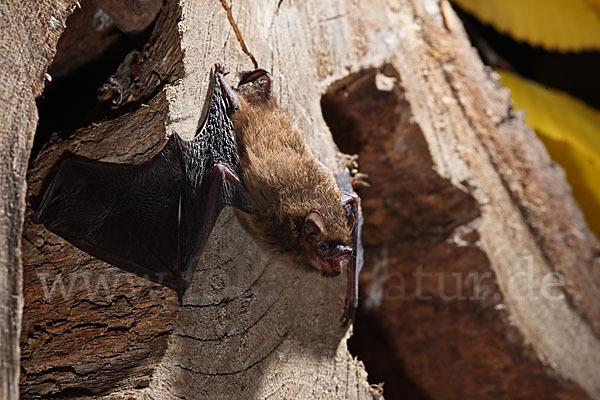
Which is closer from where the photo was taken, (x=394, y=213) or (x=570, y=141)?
(x=394, y=213)

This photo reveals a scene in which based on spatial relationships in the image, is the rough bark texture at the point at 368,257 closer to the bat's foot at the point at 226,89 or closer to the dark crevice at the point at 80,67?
the bat's foot at the point at 226,89

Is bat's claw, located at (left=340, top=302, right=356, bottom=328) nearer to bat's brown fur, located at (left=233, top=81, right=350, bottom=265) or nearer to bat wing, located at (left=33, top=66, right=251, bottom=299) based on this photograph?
bat's brown fur, located at (left=233, top=81, right=350, bottom=265)

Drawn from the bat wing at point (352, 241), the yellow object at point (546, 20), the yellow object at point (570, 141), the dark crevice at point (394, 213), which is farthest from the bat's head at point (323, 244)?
the yellow object at point (546, 20)

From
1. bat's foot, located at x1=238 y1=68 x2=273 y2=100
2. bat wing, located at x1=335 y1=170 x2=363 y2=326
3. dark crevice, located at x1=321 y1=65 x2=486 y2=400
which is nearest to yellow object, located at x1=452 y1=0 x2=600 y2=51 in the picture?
dark crevice, located at x1=321 y1=65 x2=486 y2=400

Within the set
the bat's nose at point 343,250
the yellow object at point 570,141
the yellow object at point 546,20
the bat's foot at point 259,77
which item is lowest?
the yellow object at point 570,141

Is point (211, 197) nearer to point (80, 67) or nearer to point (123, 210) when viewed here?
point (123, 210)

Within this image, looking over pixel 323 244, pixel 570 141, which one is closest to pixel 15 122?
pixel 323 244
